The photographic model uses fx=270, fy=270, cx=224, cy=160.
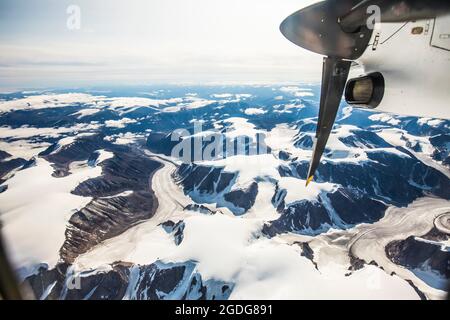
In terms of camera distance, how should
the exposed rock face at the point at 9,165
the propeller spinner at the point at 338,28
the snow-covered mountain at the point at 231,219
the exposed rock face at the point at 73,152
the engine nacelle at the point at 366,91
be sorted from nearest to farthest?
the propeller spinner at the point at 338,28, the engine nacelle at the point at 366,91, the snow-covered mountain at the point at 231,219, the exposed rock face at the point at 9,165, the exposed rock face at the point at 73,152

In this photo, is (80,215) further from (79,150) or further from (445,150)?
(445,150)

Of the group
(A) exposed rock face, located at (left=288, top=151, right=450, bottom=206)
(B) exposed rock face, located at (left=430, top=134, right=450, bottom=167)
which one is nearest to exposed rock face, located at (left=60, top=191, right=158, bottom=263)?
(A) exposed rock face, located at (left=288, top=151, right=450, bottom=206)

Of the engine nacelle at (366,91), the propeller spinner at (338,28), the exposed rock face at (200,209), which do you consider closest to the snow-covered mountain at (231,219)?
the exposed rock face at (200,209)

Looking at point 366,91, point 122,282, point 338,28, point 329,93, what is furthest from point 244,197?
point 338,28

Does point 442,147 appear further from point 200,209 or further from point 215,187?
point 200,209

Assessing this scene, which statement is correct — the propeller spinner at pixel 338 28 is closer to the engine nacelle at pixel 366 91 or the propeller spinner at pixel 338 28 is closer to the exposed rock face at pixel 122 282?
the engine nacelle at pixel 366 91

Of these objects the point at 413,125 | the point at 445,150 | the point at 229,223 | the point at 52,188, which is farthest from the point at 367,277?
the point at 413,125

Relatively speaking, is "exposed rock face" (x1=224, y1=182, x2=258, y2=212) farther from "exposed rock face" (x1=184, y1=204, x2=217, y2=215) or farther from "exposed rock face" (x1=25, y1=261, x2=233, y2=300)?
"exposed rock face" (x1=25, y1=261, x2=233, y2=300)
